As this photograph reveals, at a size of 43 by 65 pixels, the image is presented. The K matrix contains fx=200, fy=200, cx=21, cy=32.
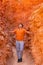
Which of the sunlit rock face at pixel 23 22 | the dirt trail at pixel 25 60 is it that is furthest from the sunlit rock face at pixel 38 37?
the dirt trail at pixel 25 60

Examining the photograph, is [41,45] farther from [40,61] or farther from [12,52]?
[12,52]

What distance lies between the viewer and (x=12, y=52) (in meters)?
7.21

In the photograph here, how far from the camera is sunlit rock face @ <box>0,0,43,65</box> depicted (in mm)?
6363

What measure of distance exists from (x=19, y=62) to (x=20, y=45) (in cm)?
57

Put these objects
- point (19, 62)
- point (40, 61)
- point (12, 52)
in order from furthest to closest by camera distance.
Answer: point (12, 52)
point (19, 62)
point (40, 61)

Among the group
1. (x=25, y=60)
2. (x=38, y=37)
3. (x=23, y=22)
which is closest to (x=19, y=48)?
(x=25, y=60)

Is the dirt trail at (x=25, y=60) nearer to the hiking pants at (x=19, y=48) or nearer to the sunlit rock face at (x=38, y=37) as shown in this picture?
the hiking pants at (x=19, y=48)

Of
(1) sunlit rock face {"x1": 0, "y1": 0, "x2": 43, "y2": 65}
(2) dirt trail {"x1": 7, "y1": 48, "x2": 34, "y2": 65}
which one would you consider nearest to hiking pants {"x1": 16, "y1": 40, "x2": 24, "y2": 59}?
(2) dirt trail {"x1": 7, "y1": 48, "x2": 34, "y2": 65}

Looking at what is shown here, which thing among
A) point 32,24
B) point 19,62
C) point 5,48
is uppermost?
point 32,24

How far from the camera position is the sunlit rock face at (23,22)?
6.36 m

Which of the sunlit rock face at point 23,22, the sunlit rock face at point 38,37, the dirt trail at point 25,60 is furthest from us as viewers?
the dirt trail at point 25,60

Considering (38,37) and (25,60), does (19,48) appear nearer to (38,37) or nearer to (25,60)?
(25,60)

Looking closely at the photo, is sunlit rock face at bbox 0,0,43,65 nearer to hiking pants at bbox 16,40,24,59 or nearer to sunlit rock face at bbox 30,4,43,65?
sunlit rock face at bbox 30,4,43,65

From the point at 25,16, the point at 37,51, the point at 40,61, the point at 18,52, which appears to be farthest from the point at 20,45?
the point at 25,16
